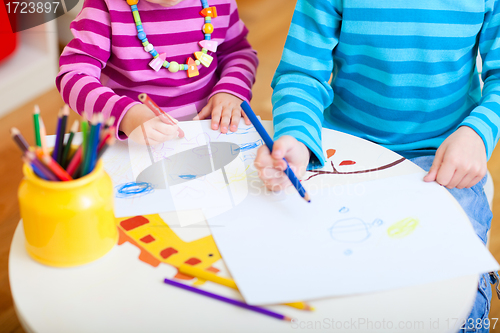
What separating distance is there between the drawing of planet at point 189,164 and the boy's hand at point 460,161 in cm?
26

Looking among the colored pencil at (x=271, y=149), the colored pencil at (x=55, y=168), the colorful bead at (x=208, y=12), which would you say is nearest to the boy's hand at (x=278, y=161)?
the colored pencil at (x=271, y=149)

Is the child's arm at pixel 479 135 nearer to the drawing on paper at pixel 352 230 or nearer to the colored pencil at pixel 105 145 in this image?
the drawing on paper at pixel 352 230

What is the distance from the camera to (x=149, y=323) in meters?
0.40

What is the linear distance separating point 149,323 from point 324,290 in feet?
0.53

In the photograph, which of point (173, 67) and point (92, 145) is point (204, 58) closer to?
point (173, 67)

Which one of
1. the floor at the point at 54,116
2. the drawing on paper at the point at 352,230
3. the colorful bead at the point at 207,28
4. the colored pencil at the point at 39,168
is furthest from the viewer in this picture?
the floor at the point at 54,116

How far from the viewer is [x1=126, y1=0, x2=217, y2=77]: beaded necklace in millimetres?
760

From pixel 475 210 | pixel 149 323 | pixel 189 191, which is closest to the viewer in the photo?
pixel 149 323

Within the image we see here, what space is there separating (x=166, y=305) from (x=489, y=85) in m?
0.60

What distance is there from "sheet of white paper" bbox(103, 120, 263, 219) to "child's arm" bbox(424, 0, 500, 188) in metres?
0.25

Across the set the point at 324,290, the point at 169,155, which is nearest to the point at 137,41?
the point at 169,155

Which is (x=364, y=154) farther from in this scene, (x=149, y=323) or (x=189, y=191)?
(x=149, y=323)

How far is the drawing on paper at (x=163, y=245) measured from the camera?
0.46m

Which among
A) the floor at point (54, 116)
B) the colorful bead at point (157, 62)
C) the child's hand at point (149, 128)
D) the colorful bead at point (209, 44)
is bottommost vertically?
the floor at point (54, 116)
